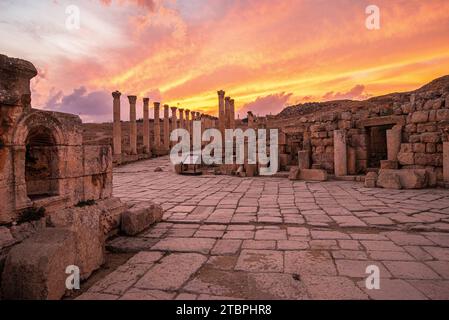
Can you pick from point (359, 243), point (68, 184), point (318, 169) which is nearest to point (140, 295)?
point (68, 184)

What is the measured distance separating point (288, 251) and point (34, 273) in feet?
9.65

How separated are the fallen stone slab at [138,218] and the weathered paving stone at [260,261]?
A: 75.4 inches

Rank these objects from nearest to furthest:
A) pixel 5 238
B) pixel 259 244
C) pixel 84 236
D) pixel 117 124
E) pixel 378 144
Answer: pixel 5 238
pixel 84 236
pixel 259 244
pixel 378 144
pixel 117 124

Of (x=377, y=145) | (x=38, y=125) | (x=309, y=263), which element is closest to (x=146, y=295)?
(x=309, y=263)

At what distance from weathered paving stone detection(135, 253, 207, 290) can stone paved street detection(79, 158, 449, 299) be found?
1 centimetres

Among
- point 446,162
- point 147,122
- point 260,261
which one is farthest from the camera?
point 147,122

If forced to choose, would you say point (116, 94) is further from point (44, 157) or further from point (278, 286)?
point (278, 286)

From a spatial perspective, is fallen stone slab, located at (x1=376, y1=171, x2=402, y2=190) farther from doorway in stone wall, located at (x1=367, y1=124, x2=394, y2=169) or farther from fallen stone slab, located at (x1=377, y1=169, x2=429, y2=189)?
doorway in stone wall, located at (x1=367, y1=124, x2=394, y2=169)

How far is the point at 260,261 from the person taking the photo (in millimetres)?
3672

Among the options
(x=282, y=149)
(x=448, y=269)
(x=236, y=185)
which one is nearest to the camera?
(x=448, y=269)

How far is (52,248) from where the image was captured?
→ 9.11 ft
